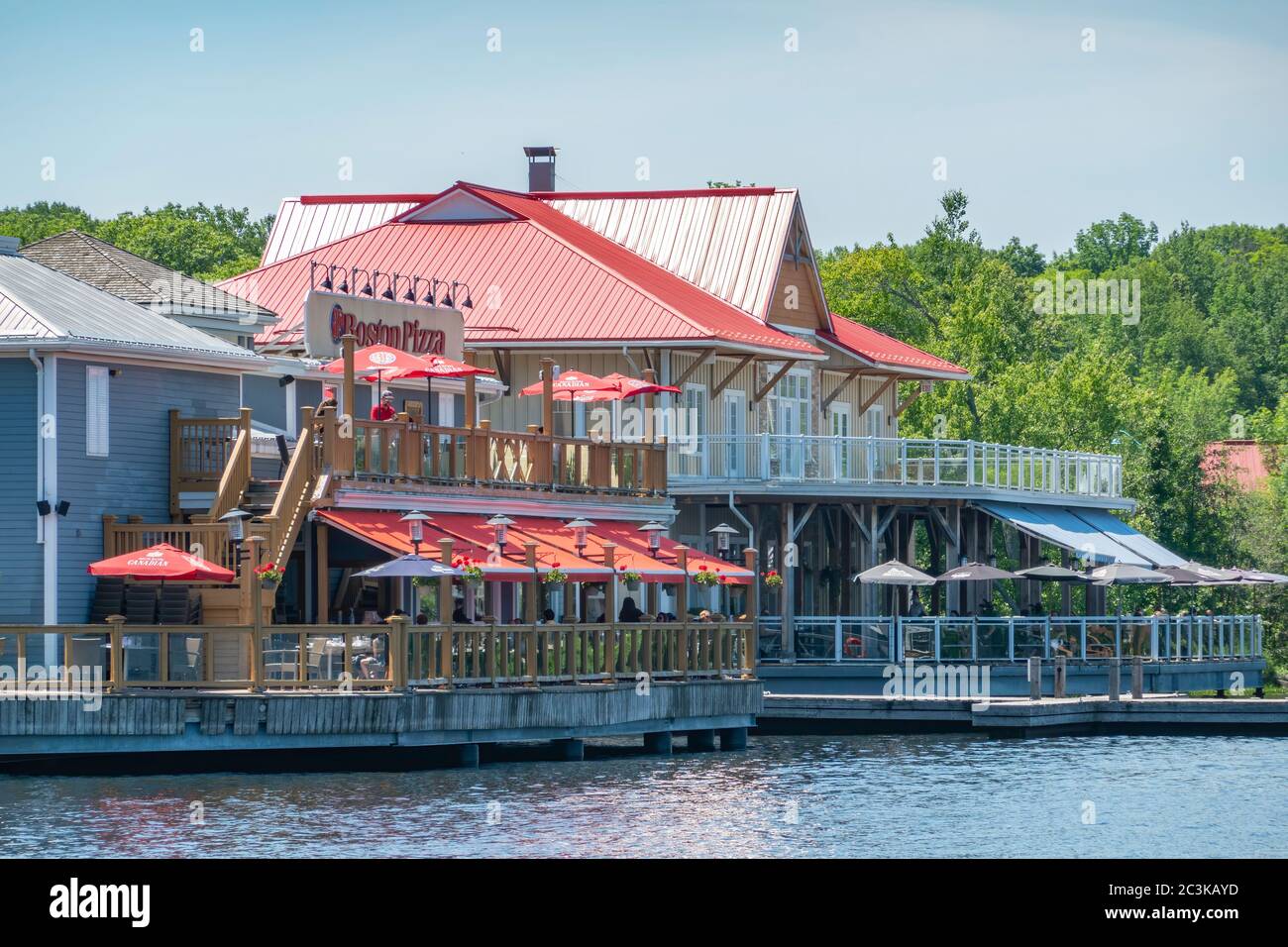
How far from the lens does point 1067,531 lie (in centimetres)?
5534

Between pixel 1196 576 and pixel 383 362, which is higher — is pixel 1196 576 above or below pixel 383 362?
below

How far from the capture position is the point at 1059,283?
95.4m

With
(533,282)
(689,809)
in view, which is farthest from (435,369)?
(533,282)

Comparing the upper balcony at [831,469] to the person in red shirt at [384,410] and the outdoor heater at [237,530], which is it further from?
the outdoor heater at [237,530]

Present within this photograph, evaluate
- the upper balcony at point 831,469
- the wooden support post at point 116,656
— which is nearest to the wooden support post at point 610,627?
the wooden support post at point 116,656

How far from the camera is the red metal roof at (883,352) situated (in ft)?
194

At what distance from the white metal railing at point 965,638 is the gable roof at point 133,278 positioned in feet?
40.8

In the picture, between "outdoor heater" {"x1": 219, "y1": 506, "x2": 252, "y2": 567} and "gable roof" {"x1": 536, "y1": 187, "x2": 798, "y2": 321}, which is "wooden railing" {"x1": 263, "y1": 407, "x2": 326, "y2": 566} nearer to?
"outdoor heater" {"x1": 219, "y1": 506, "x2": 252, "y2": 567}

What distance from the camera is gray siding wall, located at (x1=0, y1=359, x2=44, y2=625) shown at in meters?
35.6

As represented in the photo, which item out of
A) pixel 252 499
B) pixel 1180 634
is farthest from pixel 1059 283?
pixel 252 499

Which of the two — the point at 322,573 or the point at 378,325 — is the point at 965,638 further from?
the point at 322,573

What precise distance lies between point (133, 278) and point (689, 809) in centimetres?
2024

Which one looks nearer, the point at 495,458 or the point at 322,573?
the point at 322,573

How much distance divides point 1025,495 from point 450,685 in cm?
2317
